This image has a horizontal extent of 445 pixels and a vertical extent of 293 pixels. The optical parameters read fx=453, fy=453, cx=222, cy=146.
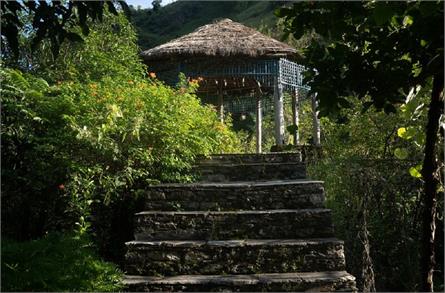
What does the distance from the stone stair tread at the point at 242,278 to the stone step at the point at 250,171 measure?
1.89 meters

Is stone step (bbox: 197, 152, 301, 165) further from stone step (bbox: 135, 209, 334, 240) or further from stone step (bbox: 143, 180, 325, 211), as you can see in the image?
stone step (bbox: 135, 209, 334, 240)

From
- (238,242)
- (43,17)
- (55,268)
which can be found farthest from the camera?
(238,242)

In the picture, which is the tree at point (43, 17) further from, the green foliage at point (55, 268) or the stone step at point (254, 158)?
the stone step at point (254, 158)

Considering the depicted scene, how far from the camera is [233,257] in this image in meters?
3.58

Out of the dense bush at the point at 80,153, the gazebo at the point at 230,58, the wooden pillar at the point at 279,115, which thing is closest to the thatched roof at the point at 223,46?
the gazebo at the point at 230,58

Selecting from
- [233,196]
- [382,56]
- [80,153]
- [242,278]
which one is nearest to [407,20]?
[382,56]

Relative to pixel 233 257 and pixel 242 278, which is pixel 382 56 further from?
pixel 233 257

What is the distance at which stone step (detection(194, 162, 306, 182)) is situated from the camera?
5.27m

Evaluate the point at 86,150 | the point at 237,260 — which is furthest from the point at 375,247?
the point at 86,150

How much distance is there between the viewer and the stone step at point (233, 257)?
11.6 ft

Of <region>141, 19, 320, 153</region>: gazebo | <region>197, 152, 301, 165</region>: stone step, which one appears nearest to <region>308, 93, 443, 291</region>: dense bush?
<region>197, 152, 301, 165</region>: stone step

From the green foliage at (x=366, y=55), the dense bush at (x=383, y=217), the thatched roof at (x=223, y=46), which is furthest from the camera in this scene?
the thatched roof at (x=223, y=46)

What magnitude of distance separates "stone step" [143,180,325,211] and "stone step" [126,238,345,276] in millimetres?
689

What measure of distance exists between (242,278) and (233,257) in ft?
0.85
